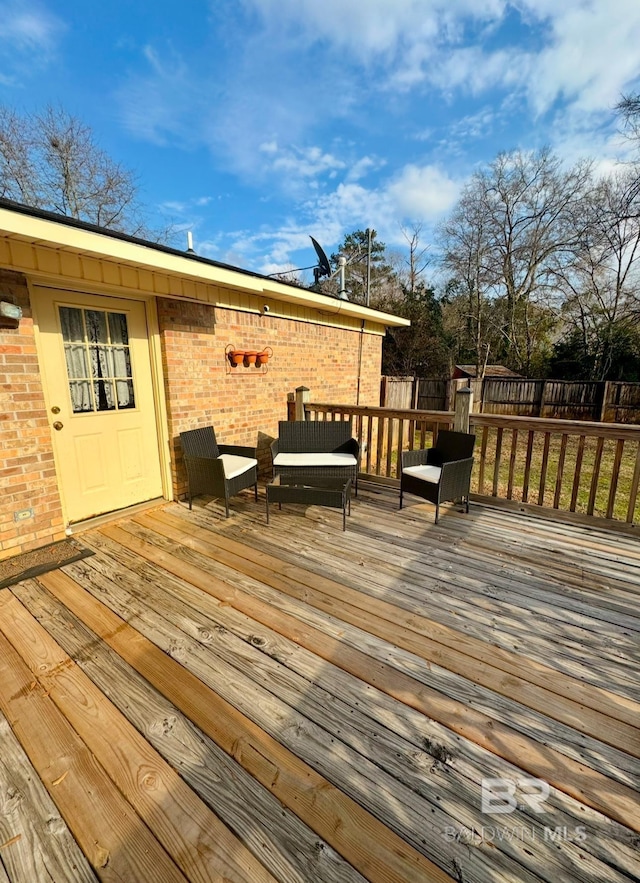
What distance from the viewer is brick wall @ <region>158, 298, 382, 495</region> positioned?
13.6ft

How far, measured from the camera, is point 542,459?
163 inches

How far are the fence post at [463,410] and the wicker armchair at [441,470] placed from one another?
0.15 m

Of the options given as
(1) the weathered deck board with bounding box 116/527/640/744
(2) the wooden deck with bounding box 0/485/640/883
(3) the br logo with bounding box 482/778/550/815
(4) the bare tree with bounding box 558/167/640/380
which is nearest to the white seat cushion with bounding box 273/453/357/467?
(2) the wooden deck with bounding box 0/485/640/883

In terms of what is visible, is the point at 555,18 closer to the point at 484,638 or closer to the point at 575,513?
the point at 575,513

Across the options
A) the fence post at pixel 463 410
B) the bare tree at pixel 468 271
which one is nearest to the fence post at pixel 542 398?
the bare tree at pixel 468 271

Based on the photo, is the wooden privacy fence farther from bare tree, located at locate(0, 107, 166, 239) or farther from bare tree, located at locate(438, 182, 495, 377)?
bare tree, located at locate(0, 107, 166, 239)

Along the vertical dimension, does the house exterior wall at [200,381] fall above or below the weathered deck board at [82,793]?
above

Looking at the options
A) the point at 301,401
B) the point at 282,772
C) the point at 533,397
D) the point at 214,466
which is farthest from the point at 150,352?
the point at 533,397

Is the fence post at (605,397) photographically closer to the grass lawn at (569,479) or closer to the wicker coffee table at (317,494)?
the grass lawn at (569,479)

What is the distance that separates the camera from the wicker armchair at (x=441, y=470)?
3.57 m

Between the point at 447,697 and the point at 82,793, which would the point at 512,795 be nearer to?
the point at 447,697

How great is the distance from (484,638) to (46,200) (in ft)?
49.3

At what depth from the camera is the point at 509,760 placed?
1465mm

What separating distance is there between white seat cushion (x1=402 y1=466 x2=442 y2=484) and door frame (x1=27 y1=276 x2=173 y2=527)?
8.74 ft
